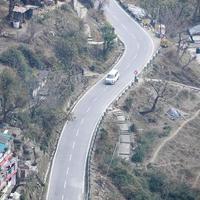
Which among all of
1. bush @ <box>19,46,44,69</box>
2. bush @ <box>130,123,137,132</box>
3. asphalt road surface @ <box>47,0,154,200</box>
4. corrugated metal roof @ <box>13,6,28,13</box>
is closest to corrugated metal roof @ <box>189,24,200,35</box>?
asphalt road surface @ <box>47,0,154,200</box>

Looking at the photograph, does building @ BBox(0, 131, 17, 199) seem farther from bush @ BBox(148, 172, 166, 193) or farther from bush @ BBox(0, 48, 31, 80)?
bush @ BBox(148, 172, 166, 193)

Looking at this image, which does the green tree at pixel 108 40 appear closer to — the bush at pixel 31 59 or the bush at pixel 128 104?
the bush at pixel 128 104

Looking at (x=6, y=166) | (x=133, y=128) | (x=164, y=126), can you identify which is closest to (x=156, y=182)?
(x=133, y=128)

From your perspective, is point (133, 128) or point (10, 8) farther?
point (10, 8)

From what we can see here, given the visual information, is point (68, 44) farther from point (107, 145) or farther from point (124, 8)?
point (124, 8)

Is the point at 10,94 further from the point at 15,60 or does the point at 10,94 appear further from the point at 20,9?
the point at 20,9
